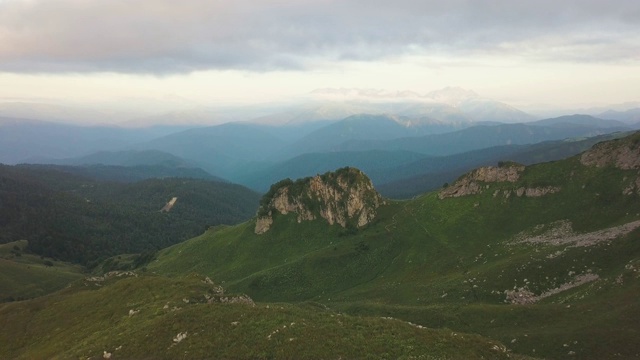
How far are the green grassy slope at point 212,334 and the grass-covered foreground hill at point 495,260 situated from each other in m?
17.1

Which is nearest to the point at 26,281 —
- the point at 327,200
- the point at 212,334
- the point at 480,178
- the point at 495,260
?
the point at 327,200

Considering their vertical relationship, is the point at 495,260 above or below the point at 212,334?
below

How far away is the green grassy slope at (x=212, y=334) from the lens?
2730 cm

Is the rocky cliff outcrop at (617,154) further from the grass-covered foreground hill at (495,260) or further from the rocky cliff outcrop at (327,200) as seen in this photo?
the rocky cliff outcrop at (327,200)

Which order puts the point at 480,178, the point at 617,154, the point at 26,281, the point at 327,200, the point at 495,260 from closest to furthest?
1. the point at 495,260
2. the point at 617,154
3. the point at 480,178
4. the point at 327,200
5. the point at 26,281

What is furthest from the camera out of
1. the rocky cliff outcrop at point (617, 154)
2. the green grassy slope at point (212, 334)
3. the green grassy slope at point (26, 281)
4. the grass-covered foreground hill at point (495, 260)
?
the green grassy slope at point (26, 281)

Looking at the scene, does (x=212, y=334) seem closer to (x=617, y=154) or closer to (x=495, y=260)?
(x=495, y=260)

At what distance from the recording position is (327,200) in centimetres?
11238

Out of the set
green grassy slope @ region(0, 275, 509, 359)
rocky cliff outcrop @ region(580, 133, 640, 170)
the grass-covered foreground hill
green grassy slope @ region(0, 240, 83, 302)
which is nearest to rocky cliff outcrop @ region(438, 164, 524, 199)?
the grass-covered foreground hill

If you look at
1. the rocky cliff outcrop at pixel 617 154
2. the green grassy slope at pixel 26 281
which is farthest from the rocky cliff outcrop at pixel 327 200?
the green grassy slope at pixel 26 281

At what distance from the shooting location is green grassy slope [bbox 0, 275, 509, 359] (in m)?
27.3

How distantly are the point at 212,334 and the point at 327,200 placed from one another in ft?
270

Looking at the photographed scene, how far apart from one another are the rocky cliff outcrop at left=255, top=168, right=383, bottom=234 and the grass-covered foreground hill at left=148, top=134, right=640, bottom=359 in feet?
9.07

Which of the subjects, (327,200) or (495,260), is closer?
(495,260)
